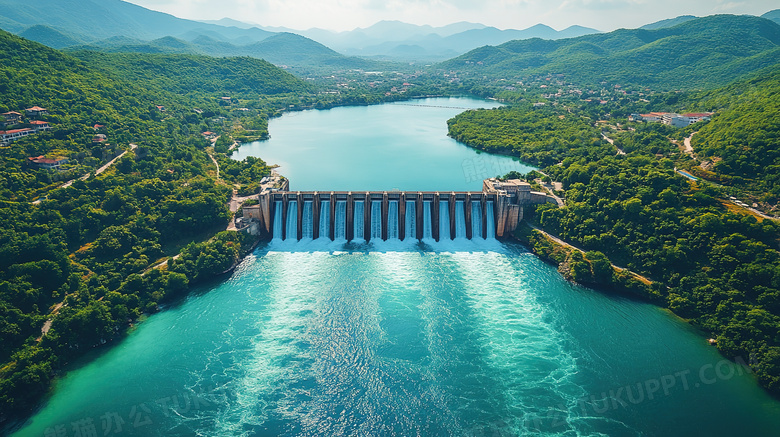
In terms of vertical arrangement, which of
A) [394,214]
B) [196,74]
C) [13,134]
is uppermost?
[196,74]

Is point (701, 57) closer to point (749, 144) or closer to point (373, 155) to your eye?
point (749, 144)

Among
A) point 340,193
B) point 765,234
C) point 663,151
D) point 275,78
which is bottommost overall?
point 765,234

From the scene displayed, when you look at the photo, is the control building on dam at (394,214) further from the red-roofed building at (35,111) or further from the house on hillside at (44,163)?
the red-roofed building at (35,111)

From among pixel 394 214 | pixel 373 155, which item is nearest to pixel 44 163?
pixel 394 214

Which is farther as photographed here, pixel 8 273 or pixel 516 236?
pixel 516 236

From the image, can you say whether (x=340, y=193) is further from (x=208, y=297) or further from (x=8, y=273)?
(x=8, y=273)

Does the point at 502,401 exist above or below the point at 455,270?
below

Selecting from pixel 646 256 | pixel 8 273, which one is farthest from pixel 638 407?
pixel 8 273
